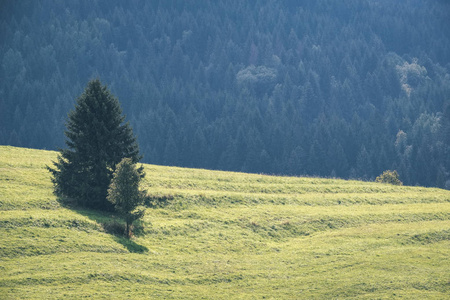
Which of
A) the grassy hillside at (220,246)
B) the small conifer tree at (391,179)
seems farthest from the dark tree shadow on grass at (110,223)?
the small conifer tree at (391,179)

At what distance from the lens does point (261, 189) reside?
7338 centimetres

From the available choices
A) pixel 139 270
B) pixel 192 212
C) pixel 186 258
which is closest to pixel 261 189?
pixel 192 212

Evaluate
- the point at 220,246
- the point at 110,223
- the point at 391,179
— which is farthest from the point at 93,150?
the point at 391,179

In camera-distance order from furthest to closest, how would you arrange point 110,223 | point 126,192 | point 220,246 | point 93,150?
point 93,150
point 220,246
point 110,223
point 126,192

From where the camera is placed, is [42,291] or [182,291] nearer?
[42,291]

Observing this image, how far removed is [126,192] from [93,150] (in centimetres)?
753

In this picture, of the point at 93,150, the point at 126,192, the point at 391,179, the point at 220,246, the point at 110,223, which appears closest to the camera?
the point at 126,192

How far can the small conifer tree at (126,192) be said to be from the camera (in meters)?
50.5

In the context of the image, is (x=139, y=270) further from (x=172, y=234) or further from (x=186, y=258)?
(x=172, y=234)

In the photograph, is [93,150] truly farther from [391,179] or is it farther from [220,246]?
[391,179]

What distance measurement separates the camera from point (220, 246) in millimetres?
52812

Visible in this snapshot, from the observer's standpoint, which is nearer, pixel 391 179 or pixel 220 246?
pixel 220 246

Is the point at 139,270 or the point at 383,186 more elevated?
the point at 383,186

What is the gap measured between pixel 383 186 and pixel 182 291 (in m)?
50.0
